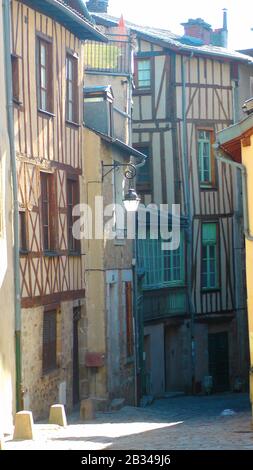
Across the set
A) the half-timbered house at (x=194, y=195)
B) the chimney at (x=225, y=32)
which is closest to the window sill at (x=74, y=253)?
the half-timbered house at (x=194, y=195)

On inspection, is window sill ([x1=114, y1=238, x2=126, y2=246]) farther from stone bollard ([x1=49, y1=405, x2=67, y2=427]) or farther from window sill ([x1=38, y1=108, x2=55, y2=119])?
stone bollard ([x1=49, y1=405, x2=67, y2=427])

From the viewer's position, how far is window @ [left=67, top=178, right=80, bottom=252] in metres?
20.1

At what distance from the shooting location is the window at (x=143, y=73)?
30.0 metres

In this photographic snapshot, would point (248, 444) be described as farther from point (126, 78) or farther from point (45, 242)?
point (126, 78)

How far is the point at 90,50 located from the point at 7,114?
907 cm

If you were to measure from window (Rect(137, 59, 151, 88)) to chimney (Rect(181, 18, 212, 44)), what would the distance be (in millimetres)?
4020

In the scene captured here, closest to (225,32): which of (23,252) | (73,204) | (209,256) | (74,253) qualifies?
(209,256)

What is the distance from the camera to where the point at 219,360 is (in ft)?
102

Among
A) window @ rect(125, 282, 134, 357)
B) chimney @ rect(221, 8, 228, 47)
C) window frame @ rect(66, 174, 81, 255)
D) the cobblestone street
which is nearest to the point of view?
the cobblestone street

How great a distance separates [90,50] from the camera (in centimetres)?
2470

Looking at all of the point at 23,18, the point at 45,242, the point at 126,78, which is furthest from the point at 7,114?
the point at 126,78

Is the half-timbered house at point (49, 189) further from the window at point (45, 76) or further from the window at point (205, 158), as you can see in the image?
the window at point (205, 158)

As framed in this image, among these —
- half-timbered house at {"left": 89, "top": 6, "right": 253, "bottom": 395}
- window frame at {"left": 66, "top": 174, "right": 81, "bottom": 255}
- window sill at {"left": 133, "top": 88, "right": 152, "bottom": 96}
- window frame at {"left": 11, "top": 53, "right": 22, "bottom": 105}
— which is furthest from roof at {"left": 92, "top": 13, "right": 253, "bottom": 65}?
window frame at {"left": 11, "top": 53, "right": 22, "bottom": 105}

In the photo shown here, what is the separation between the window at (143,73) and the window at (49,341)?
41.3 feet
